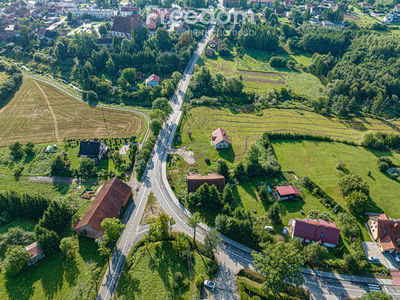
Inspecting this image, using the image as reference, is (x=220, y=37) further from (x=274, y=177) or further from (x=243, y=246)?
Answer: (x=243, y=246)

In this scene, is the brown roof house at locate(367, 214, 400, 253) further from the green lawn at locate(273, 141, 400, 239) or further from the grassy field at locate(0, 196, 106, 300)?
the grassy field at locate(0, 196, 106, 300)

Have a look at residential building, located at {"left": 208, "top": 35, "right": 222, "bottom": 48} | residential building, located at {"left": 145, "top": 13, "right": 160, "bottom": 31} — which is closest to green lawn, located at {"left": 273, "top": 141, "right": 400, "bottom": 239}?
residential building, located at {"left": 208, "top": 35, "right": 222, "bottom": 48}

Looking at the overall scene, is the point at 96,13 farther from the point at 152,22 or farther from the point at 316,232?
the point at 316,232

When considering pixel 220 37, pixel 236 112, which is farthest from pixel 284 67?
pixel 236 112

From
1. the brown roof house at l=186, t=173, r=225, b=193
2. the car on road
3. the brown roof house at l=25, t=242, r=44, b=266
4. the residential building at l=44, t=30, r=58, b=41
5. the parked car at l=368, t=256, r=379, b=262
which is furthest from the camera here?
the residential building at l=44, t=30, r=58, b=41

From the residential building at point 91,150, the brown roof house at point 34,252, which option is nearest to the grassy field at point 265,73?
the residential building at point 91,150

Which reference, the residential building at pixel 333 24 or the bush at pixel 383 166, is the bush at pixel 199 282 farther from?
the residential building at pixel 333 24

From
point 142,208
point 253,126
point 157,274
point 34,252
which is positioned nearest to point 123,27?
point 253,126
